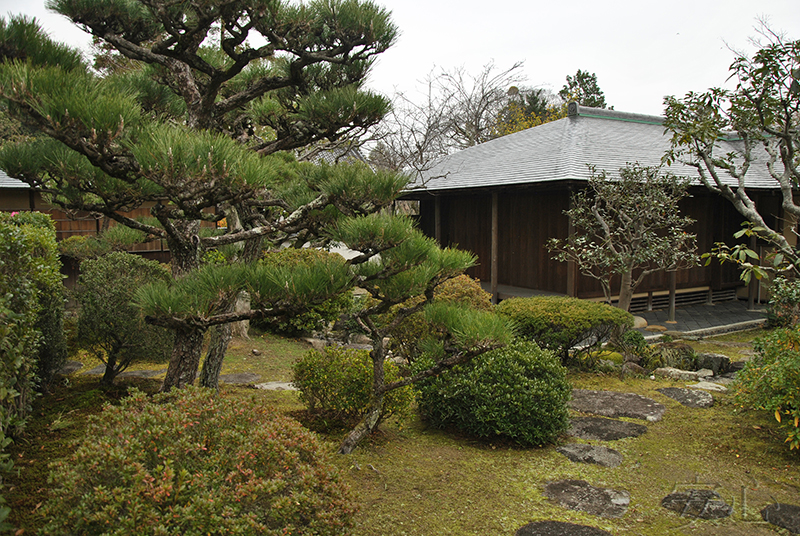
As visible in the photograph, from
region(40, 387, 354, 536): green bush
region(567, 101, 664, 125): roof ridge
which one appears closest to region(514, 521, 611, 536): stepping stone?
region(40, 387, 354, 536): green bush

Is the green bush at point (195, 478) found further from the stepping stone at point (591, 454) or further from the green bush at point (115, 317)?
the green bush at point (115, 317)

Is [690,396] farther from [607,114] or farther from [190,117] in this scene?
[607,114]

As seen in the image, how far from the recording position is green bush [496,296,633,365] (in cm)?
691

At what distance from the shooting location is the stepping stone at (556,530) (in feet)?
10.3

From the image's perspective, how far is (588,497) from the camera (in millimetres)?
3670

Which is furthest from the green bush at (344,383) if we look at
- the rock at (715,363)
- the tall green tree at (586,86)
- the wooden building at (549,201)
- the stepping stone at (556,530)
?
the tall green tree at (586,86)

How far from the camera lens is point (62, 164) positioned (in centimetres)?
335

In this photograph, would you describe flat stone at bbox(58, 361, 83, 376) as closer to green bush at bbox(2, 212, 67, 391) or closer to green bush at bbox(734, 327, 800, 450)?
green bush at bbox(2, 212, 67, 391)

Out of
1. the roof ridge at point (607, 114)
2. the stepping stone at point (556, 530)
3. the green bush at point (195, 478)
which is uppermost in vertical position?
the roof ridge at point (607, 114)

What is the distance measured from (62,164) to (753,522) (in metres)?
4.73

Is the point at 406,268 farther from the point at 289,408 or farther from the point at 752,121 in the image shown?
the point at 752,121

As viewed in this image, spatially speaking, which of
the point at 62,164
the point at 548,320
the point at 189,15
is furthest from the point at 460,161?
the point at 62,164

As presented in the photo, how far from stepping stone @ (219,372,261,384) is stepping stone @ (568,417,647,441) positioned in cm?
372

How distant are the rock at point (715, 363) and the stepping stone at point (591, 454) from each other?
13.1ft
